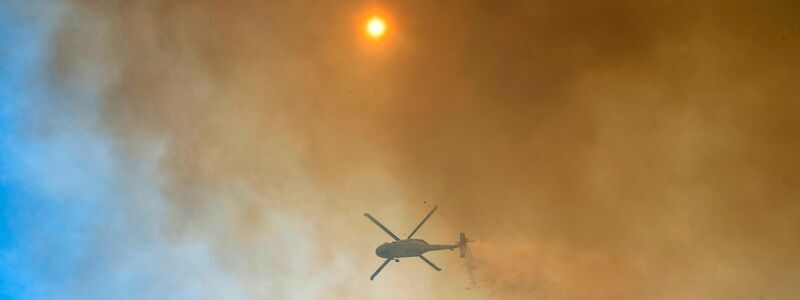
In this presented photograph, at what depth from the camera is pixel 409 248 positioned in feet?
46.2

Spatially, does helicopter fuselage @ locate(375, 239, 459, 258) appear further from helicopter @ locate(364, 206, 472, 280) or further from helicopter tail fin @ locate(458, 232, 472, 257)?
helicopter tail fin @ locate(458, 232, 472, 257)

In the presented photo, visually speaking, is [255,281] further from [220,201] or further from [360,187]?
[360,187]

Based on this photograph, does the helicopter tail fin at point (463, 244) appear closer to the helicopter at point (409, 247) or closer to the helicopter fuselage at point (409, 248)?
the helicopter at point (409, 247)

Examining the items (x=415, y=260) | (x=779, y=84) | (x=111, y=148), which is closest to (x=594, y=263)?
(x=415, y=260)

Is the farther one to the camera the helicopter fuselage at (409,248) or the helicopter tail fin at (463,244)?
the helicopter tail fin at (463,244)

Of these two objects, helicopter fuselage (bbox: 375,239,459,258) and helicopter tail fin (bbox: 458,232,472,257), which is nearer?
helicopter fuselage (bbox: 375,239,459,258)

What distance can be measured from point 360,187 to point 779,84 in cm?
1045

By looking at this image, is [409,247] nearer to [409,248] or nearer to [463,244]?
[409,248]

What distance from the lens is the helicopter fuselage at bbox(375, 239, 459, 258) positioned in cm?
1409

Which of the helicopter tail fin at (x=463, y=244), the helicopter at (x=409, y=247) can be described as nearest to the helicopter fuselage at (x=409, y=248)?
the helicopter at (x=409, y=247)

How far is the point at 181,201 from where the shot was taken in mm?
14875

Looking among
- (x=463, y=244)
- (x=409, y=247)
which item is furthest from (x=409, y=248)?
(x=463, y=244)

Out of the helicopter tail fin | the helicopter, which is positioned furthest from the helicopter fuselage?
the helicopter tail fin

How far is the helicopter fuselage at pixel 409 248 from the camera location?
46.2ft
